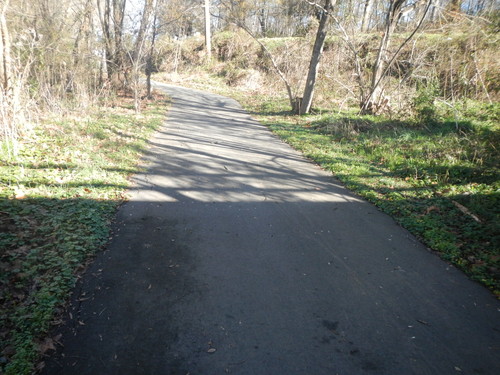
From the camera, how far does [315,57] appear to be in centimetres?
1294

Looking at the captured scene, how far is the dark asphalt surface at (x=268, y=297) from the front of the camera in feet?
8.34

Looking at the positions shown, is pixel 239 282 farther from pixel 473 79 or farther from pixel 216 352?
pixel 473 79

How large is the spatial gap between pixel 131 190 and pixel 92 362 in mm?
3572

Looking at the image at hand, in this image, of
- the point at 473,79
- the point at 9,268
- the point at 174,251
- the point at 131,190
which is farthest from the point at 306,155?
the point at 473,79

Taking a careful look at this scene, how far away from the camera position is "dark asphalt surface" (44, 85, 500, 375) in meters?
2.54

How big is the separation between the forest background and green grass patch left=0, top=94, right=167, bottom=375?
0.02 meters

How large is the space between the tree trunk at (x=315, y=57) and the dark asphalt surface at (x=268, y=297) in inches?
352

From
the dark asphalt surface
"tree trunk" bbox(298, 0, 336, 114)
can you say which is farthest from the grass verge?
"tree trunk" bbox(298, 0, 336, 114)

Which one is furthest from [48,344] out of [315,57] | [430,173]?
[315,57]

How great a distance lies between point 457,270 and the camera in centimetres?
392

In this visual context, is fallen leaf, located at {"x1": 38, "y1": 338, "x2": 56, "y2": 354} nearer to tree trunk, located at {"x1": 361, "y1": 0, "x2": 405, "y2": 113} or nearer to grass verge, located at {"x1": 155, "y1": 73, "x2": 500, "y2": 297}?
grass verge, located at {"x1": 155, "y1": 73, "x2": 500, "y2": 297}

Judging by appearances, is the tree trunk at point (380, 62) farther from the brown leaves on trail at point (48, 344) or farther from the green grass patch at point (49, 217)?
the brown leaves on trail at point (48, 344)

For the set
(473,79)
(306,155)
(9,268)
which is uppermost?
(473,79)

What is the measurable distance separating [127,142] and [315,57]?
357 inches
